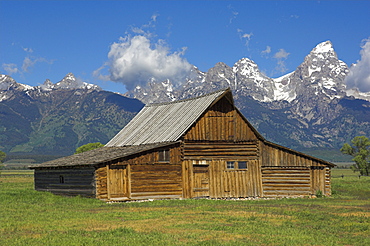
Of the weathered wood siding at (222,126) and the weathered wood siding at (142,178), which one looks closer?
the weathered wood siding at (142,178)

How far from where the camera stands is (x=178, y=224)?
26438 mm

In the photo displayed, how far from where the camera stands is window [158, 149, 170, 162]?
4269 centimetres

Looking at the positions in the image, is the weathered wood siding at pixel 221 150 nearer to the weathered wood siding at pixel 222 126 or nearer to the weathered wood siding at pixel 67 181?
the weathered wood siding at pixel 222 126

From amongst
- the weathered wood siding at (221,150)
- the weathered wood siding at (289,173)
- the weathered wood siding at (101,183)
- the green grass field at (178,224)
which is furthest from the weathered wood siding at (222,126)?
the green grass field at (178,224)

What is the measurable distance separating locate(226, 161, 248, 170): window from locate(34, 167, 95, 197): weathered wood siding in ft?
38.4

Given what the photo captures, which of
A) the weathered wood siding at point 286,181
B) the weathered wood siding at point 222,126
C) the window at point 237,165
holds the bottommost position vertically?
the weathered wood siding at point 286,181

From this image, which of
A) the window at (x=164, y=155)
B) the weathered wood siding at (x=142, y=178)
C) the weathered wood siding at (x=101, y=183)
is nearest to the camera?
the weathered wood siding at (x=101, y=183)

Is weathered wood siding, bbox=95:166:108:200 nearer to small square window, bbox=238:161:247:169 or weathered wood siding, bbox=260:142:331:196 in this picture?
small square window, bbox=238:161:247:169

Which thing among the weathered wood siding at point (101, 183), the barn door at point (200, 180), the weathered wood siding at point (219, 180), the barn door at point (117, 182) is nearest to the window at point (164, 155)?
the weathered wood siding at point (219, 180)

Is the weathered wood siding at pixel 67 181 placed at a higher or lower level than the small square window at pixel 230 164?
lower

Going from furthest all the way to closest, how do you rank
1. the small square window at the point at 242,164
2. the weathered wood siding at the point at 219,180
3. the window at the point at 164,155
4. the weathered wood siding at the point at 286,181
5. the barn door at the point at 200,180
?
1. the weathered wood siding at the point at 286,181
2. the small square window at the point at 242,164
3. the barn door at the point at 200,180
4. the weathered wood siding at the point at 219,180
5. the window at the point at 164,155

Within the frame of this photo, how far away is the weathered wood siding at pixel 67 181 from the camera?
41281 mm

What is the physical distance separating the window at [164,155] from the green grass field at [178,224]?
5611 mm

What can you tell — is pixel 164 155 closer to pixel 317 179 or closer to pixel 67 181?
pixel 67 181
